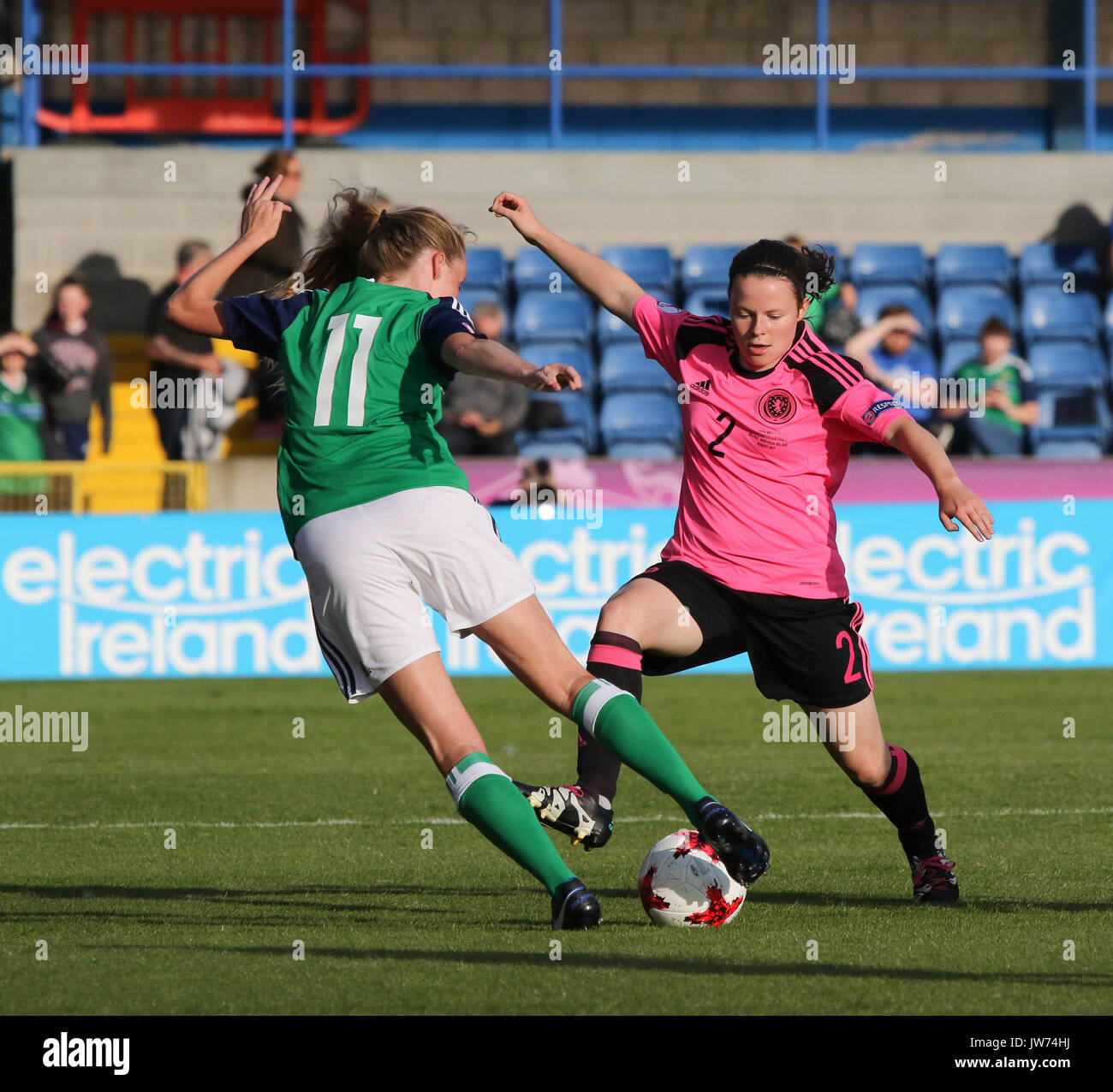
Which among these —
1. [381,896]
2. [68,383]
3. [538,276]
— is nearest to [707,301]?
[538,276]

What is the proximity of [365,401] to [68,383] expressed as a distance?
990 centimetres

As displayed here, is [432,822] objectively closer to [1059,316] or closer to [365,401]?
[365,401]

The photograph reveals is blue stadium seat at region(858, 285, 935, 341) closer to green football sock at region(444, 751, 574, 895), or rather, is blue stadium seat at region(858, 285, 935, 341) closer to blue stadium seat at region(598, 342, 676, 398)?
blue stadium seat at region(598, 342, 676, 398)

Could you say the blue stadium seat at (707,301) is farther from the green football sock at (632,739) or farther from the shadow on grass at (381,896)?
the green football sock at (632,739)

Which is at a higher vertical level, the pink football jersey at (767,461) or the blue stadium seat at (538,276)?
the blue stadium seat at (538,276)

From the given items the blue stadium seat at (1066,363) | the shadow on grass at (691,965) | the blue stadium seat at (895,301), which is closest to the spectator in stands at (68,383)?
the blue stadium seat at (895,301)

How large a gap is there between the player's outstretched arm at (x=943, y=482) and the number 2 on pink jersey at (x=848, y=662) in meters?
0.59

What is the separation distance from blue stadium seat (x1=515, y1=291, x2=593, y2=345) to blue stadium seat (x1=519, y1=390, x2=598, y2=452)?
80cm

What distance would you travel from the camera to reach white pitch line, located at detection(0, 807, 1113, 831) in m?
7.23

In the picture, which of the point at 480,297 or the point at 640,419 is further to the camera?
the point at 480,297

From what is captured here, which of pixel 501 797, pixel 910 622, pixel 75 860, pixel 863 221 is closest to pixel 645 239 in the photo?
pixel 863 221

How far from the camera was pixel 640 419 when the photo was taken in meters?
15.6

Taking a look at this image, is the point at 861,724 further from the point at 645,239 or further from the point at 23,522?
the point at 645,239

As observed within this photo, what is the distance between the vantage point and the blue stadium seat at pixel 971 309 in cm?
1655
